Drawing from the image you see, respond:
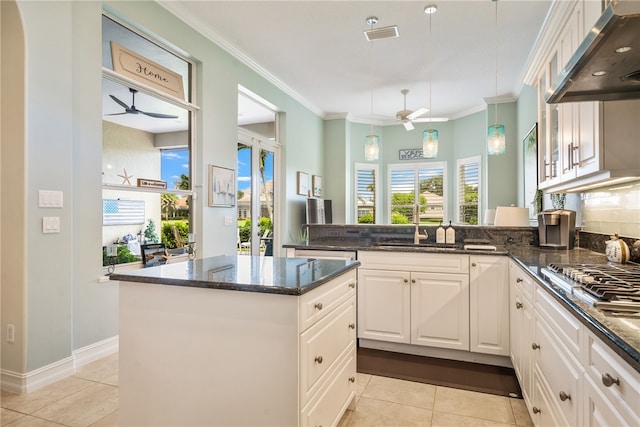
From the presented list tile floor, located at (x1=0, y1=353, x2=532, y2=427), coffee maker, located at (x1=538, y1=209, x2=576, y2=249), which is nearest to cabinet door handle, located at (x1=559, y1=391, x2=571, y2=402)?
tile floor, located at (x1=0, y1=353, x2=532, y2=427)

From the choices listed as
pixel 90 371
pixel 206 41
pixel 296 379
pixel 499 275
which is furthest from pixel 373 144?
pixel 90 371

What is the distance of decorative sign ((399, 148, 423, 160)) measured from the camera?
7.59 metres

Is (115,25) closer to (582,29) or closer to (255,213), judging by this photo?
(255,213)

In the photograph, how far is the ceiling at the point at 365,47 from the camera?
3486 mm

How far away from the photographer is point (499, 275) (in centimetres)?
267

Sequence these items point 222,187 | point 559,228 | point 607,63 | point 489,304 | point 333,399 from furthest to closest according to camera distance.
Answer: point 222,187, point 559,228, point 489,304, point 333,399, point 607,63

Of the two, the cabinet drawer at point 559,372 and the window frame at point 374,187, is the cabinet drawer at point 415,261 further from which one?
the window frame at point 374,187

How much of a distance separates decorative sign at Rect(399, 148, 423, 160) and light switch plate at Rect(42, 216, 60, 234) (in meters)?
6.49

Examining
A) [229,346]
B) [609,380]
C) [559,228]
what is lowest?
[229,346]

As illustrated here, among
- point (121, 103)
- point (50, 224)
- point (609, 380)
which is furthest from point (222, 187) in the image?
point (609, 380)

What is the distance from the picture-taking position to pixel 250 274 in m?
1.71

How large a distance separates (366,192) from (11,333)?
6.28m

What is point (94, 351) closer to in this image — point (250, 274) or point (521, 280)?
point (250, 274)

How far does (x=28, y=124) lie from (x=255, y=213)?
314 centimetres
